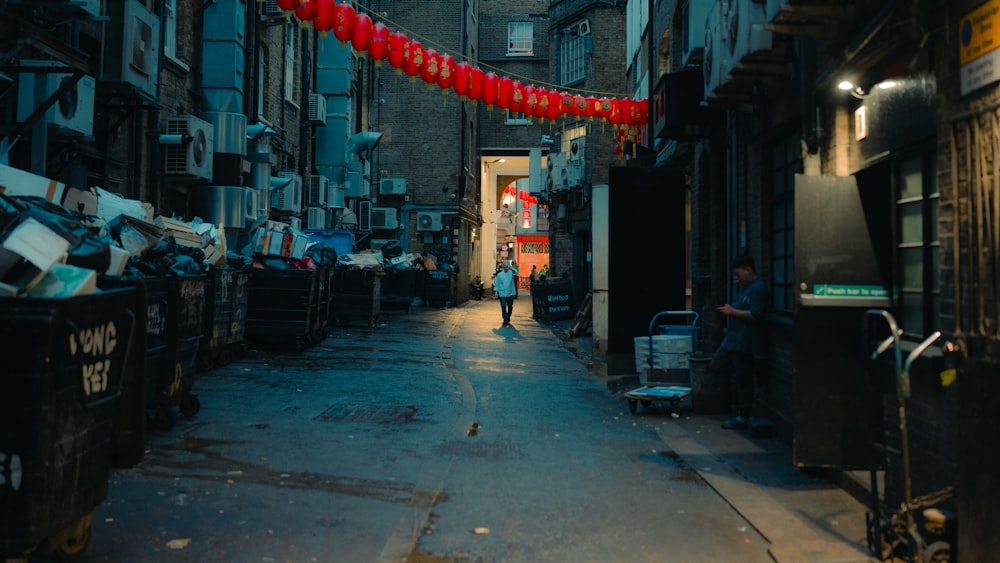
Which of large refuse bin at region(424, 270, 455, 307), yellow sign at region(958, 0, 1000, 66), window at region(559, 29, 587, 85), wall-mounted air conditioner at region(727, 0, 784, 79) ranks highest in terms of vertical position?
window at region(559, 29, 587, 85)

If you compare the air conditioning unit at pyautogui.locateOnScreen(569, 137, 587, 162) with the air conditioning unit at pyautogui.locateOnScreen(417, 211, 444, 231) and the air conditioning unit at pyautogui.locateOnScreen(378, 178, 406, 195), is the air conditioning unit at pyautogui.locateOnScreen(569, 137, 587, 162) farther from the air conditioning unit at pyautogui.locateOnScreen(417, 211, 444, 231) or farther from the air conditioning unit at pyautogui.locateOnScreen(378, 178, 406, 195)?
the air conditioning unit at pyautogui.locateOnScreen(378, 178, 406, 195)

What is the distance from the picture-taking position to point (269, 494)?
580 centimetres

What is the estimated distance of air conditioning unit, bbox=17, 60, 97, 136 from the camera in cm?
1099

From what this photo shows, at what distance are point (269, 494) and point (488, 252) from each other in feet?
163

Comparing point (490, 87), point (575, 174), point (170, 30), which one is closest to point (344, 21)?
point (490, 87)

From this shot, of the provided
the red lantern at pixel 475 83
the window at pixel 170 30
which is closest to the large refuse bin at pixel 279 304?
the red lantern at pixel 475 83

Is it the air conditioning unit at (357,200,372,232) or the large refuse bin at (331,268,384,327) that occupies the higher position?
the air conditioning unit at (357,200,372,232)

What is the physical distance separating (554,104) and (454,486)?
11.0 m

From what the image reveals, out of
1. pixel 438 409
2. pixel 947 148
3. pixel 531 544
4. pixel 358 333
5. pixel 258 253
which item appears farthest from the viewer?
pixel 358 333

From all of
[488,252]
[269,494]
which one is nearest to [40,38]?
[269,494]

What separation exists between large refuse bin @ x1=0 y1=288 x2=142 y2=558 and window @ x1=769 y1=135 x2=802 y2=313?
6332mm

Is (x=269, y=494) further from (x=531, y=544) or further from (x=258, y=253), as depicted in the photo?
(x=258, y=253)

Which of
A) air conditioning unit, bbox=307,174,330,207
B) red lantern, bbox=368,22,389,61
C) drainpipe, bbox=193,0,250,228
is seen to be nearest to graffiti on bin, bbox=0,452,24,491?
red lantern, bbox=368,22,389,61

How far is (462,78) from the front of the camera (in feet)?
47.7
